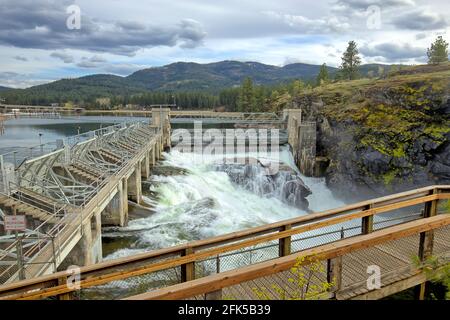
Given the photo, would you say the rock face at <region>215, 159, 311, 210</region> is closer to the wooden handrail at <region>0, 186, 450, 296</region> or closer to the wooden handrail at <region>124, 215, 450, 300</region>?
the wooden handrail at <region>0, 186, 450, 296</region>

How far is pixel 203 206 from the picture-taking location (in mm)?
21312

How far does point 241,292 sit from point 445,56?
221ft

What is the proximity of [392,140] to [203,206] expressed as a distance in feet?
51.5

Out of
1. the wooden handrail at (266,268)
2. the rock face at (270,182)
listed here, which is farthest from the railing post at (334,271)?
the rock face at (270,182)

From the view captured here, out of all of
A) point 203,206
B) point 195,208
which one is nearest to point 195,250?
point 195,208

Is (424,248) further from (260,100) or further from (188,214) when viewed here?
(260,100)

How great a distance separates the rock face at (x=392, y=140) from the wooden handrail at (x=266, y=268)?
22.0 m

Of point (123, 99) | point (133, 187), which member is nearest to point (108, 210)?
point (133, 187)

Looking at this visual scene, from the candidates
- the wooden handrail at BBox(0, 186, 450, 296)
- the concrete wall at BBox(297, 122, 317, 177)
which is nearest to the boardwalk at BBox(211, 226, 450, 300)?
the wooden handrail at BBox(0, 186, 450, 296)

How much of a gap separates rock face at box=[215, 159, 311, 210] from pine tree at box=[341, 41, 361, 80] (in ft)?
210

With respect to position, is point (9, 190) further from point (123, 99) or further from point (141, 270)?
point (123, 99)

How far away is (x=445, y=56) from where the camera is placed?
191 feet

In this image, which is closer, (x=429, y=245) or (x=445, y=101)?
(x=429, y=245)

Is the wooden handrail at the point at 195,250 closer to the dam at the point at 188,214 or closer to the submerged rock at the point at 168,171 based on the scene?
the dam at the point at 188,214
